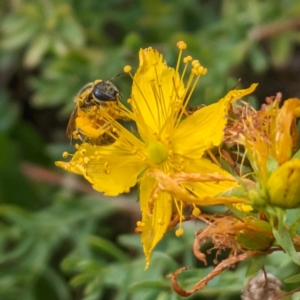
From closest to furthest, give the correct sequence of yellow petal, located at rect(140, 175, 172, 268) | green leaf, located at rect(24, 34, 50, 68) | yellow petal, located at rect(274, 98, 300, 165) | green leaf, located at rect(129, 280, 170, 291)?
1. yellow petal, located at rect(274, 98, 300, 165)
2. yellow petal, located at rect(140, 175, 172, 268)
3. green leaf, located at rect(129, 280, 170, 291)
4. green leaf, located at rect(24, 34, 50, 68)

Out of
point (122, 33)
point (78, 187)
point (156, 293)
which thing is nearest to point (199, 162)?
point (156, 293)

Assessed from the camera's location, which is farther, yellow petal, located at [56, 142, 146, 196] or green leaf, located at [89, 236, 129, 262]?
green leaf, located at [89, 236, 129, 262]

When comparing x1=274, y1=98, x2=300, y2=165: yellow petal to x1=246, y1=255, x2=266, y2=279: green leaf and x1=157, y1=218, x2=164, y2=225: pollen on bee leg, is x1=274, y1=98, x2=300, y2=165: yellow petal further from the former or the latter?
x1=157, y1=218, x2=164, y2=225: pollen on bee leg

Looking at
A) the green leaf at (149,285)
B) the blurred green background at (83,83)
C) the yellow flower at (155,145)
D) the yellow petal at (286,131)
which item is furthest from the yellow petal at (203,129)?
the blurred green background at (83,83)

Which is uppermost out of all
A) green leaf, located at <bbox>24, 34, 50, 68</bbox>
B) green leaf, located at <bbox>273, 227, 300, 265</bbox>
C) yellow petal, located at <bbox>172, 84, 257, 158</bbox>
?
yellow petal, located at <bbox>172, 84, 257, 158</bbox>

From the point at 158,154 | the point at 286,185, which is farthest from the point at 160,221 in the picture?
the point at 286,185

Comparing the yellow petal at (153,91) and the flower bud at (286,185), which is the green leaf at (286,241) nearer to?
the flower bud at (286,185)

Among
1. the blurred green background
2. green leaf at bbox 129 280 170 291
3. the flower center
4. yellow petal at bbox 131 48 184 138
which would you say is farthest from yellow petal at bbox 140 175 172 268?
the blurred green background
